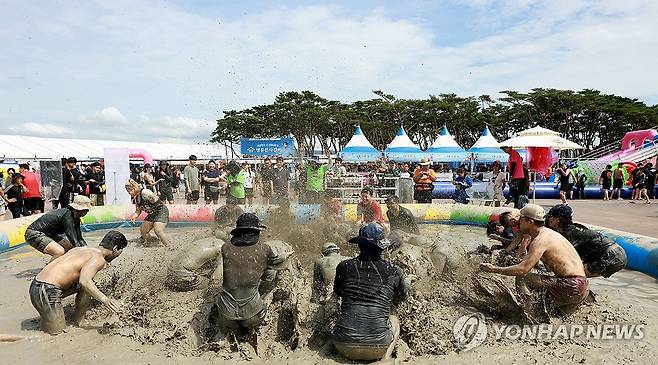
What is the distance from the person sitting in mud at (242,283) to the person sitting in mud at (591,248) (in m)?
3.88

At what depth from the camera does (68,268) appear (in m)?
5.26

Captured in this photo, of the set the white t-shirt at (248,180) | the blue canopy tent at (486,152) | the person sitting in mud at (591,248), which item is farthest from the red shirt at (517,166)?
the blue canopy tent at (486,152)

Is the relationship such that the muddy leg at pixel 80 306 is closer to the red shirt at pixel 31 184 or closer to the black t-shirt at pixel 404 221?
the black t-shirt at pixel 404 221

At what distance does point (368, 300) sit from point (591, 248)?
3.48m

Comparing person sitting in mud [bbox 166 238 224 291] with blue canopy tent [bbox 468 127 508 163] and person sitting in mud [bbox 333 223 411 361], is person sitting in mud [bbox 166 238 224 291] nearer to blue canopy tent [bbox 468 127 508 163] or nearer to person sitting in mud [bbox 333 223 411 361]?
person sitting in mud [bbox 333 223 411 361]

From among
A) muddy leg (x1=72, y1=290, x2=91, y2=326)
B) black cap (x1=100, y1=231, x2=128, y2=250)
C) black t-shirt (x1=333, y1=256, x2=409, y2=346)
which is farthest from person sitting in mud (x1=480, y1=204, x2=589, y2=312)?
muddy leg (x1=72, y1=290, x2=91, y2=326)

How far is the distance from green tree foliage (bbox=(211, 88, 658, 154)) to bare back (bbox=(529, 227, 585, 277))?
39.6 m

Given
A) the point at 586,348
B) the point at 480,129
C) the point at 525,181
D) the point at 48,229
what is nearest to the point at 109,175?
the point at 48,229

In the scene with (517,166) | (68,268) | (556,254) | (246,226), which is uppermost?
(517,166)

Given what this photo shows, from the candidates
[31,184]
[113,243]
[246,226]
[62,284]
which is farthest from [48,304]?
[31,184]

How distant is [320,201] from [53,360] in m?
8.53

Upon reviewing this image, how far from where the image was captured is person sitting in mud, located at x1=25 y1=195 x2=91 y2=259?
6.55m

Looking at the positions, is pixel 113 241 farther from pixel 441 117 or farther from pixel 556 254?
pixel 441 117

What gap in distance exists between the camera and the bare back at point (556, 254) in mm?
5223
